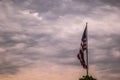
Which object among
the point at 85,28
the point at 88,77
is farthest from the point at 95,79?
the point at 85,28

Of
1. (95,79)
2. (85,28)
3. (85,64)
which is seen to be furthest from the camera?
(95,79)

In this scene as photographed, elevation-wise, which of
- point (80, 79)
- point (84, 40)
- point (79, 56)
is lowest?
point (80, 79)

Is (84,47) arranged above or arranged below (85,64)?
above

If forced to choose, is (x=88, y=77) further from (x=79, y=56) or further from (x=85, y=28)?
(x=85, y=28)

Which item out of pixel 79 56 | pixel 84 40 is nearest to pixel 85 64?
pixel 79 56

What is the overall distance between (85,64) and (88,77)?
11.4 feet

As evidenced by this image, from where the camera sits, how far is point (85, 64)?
86.7 ft

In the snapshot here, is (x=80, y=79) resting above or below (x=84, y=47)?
below

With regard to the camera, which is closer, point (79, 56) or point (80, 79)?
point (79, 56)

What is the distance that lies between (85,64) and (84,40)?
341cm

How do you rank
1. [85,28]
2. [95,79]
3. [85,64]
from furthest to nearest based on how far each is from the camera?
[95,79] < [85,28] < [85,64]

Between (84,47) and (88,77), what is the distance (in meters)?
4.75

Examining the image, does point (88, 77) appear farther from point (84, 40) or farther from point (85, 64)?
point (84, 40)

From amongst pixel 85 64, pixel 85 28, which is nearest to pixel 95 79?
pixel 85 64
